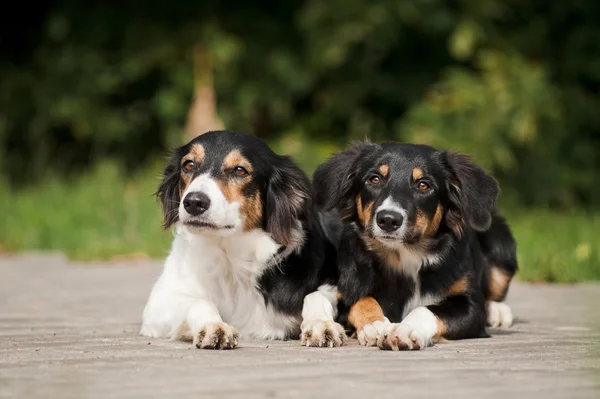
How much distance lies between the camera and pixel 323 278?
5055 millimetres

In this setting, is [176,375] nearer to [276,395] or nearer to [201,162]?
[276,395]

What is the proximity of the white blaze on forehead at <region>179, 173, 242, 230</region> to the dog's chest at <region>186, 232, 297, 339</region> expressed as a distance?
→ 0.85ft

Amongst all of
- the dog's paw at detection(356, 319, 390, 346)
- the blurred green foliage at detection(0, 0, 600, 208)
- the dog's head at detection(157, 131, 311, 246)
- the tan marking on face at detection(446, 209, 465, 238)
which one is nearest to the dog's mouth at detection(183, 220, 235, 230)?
the dog's head at detection(157, 131, 311, 246)

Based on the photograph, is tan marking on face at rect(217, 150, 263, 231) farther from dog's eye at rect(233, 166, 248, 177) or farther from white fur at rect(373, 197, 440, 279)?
white fur at rect(373, 197, 440, 279)

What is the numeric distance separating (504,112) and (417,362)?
9.64 m

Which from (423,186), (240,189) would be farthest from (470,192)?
(240,189)

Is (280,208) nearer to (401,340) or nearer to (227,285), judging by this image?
(227,285)

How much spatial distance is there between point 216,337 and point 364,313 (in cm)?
81

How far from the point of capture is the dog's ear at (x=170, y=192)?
5035mm

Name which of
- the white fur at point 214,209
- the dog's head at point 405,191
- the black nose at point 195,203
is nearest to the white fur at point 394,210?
the dog's head at point 405,191

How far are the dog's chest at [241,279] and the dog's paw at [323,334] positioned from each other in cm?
36

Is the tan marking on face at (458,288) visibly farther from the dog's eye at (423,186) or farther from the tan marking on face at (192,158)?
the tan marking on face at (192,158)

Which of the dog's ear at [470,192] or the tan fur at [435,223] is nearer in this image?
the tan fur at [435,223]

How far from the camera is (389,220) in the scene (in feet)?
14.8
